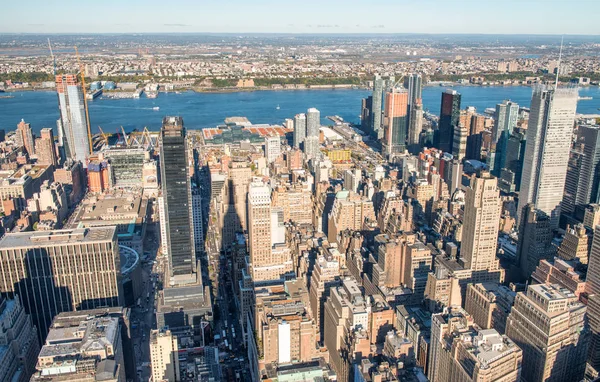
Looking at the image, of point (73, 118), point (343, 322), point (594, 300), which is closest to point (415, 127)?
point (73, 118)

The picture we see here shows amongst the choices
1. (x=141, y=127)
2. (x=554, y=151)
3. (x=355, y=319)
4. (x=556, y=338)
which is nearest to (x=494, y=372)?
(x=556, y=338)

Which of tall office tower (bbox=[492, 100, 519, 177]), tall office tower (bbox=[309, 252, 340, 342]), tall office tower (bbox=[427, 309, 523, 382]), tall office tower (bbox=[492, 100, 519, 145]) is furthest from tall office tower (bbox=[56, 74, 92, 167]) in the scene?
tall office tower (bbox=[427, 309, 523, 382])

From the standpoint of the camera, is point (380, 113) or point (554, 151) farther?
point (380, 113)

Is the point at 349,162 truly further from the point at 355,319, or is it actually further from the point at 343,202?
the point at 355,319

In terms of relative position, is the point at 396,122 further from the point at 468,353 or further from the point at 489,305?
the point at 468,353

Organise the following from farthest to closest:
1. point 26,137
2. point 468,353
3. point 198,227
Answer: point 26,137
point 198,227
point 468,353

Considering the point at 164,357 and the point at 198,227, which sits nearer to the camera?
the point at 164,357
